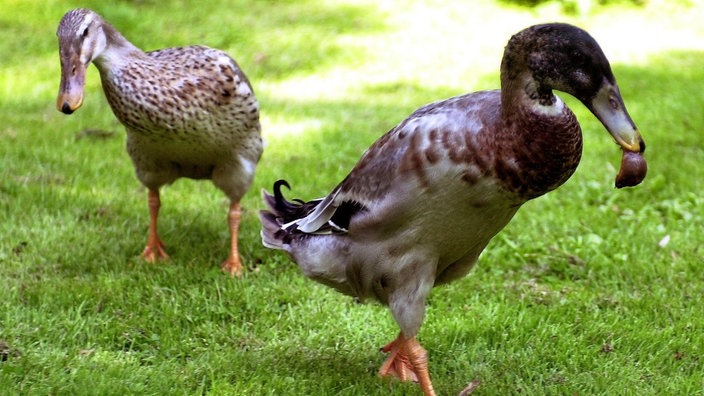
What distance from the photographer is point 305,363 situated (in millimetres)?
3943

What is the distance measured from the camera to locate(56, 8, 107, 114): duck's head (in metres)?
4.24

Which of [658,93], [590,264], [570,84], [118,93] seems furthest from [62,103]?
[658,93]

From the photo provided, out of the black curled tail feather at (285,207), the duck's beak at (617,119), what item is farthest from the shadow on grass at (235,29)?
the duck's beak at (617,119)

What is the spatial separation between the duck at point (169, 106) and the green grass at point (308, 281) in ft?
1.40

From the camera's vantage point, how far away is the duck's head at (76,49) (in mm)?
4238

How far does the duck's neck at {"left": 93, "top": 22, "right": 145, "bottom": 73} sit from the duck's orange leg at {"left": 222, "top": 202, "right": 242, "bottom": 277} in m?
0.99

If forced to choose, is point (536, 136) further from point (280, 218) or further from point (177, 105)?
point (177, 105)

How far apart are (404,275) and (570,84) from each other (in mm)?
940

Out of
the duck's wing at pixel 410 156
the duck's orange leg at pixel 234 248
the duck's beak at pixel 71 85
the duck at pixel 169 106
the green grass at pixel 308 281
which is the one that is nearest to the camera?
the duck's wing at pixel 410 156

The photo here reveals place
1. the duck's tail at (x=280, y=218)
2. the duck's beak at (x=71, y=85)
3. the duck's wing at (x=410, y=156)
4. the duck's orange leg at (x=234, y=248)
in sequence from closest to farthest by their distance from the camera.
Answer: the duck's wing at (x=410, y=156) < the duck's tail at (x=280, y=218) < the duck's beak at (x=71, y=85) < the duck's orange leg at (x=234, y=248)

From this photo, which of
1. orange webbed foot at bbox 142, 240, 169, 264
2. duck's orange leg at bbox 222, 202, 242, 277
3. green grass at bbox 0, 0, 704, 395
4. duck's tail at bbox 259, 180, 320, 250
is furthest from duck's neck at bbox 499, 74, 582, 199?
orange webbed foot at bbox 142, 240, 169, 264

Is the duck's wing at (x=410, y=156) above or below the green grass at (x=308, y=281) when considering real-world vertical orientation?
above

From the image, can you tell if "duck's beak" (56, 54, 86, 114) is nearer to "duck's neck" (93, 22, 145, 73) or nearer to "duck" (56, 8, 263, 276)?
"duck" (56, 8, 263, 276)

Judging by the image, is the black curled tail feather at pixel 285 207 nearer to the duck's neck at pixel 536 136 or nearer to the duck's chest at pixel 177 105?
the duck's chest at pixel 177 105
